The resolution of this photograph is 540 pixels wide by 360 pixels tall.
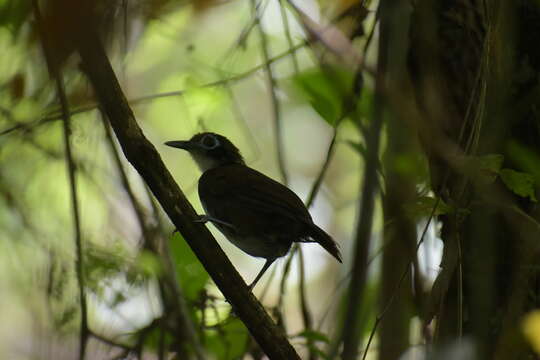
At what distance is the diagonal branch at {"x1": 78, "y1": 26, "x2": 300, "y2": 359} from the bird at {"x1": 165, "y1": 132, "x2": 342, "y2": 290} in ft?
3.30

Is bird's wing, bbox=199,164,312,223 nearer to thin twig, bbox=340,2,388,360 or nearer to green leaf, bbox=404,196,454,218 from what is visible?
green leaf, bbox=404,196,454,218

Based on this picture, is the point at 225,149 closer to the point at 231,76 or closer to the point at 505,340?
the point at 231,76

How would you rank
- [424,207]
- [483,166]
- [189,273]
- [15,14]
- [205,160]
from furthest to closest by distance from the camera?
[205,160] → [189,273] → [15,14] → [424,207] → [483,166]

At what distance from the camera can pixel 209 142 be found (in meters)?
4.41

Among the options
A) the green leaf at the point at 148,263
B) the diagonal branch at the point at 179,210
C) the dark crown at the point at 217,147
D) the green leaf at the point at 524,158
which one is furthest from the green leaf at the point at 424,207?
the dark crown at the point at 217,147

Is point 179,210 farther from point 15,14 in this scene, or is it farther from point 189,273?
point 15,14

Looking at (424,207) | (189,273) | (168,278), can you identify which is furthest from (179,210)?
(189,273)

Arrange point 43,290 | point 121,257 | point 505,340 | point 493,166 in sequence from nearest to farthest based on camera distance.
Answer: point 505,340, point 493,166, point 43,290, point 121,257

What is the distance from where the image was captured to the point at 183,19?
4.65m

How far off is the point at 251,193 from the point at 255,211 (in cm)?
9

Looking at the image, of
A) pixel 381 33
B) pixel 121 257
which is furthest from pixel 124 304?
pixel 381 33

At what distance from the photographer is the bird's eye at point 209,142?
14.3 feet

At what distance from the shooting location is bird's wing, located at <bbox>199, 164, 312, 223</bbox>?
362 cm

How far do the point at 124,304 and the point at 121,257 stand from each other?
21cm
